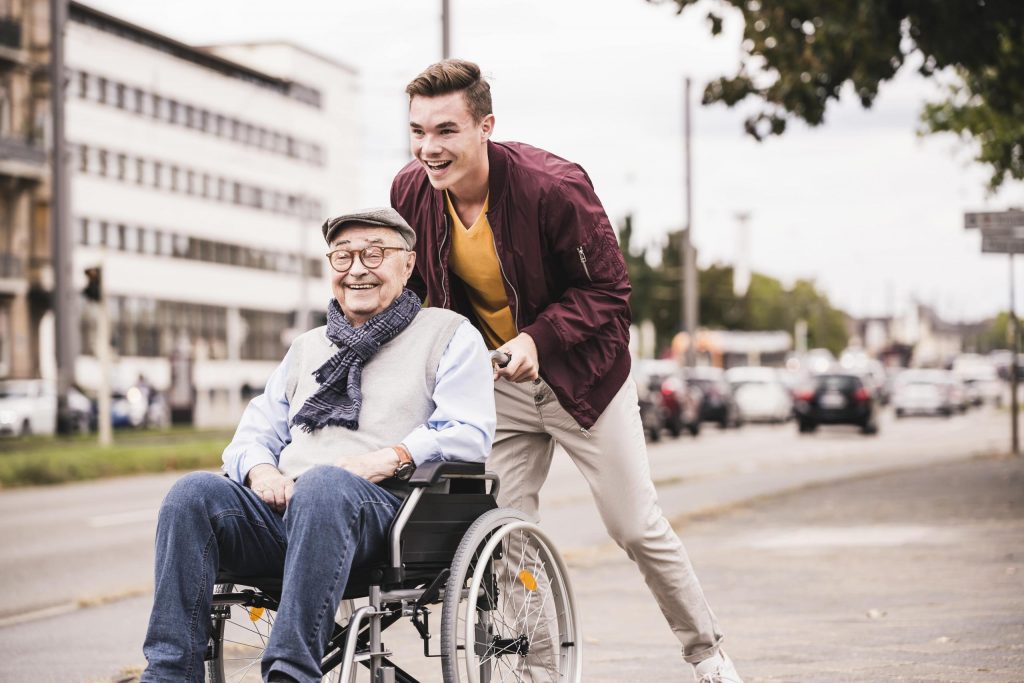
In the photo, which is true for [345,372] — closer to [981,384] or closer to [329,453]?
[329,453]

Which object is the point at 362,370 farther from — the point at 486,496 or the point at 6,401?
the point at 6,401

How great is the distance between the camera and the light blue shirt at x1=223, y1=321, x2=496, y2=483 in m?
4.60

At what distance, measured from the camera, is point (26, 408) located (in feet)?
128

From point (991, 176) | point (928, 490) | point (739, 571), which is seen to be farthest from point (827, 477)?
point (739, 571)

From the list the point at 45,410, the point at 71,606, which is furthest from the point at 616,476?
the point at 45,410

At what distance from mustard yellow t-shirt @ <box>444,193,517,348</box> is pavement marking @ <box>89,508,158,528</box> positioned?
10.2 meters

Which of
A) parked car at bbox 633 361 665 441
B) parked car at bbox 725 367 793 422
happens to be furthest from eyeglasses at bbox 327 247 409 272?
parked car at bbox 725 367 793 422

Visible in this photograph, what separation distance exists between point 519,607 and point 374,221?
126 cm

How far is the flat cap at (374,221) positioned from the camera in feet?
A: 15.6

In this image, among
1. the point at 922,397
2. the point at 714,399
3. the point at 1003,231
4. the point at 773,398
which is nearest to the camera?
the point at 1003,231

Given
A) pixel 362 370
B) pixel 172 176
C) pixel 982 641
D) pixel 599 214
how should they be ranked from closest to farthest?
1. pixel 362 370
2. pixel 599 214
3. pixel 982 641
4. pixel 172 176

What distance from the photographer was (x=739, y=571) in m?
10.0

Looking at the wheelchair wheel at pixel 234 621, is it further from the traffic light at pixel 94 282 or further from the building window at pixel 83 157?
the building window at pixel 83 157

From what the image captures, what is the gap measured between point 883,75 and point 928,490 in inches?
209
